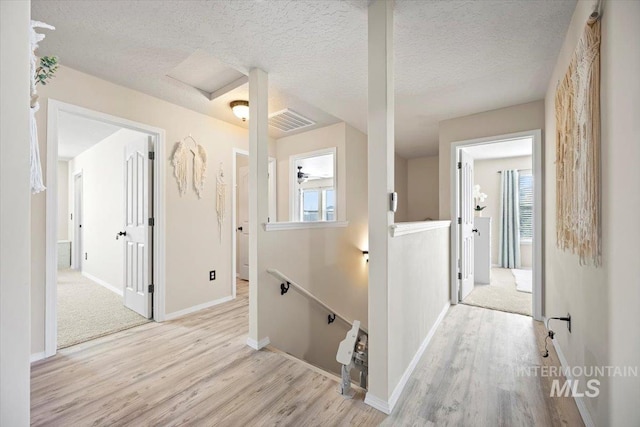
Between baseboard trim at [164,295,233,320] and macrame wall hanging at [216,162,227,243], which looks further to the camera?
macrame wall hanging at [216,162,227,243]

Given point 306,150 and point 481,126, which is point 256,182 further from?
point 481,126

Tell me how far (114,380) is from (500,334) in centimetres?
326

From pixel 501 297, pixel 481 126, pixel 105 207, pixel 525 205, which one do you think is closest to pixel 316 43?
pixel 481 126

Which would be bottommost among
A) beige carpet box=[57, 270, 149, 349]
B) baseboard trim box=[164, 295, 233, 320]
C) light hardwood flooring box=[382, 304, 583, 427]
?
light hardwood flooring box=[382, 304, 583, 427]

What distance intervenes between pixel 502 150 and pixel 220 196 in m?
5.27

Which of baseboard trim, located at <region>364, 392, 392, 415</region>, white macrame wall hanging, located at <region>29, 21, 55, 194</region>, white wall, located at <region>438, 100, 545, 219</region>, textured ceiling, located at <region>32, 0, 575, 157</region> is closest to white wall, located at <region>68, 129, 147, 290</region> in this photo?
textured ceiling, located at <region>32, 0, 575, 157</region>

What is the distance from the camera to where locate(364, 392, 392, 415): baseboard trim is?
1562 millimetres

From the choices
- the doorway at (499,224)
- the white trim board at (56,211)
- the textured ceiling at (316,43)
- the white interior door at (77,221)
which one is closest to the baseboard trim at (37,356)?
the white trim board at (56,211)

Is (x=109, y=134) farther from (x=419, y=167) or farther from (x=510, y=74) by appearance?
(x=419, y=167)

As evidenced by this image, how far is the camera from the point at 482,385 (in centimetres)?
181

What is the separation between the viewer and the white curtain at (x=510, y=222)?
18.8ft

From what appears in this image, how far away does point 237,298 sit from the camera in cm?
376

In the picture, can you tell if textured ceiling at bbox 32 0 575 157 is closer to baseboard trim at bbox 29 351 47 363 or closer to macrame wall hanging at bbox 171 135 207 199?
macrame wall hanging at bbox 171 135 207 199

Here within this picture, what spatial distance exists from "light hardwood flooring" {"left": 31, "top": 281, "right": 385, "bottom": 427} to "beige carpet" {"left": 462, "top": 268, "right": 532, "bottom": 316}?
8.23ft
